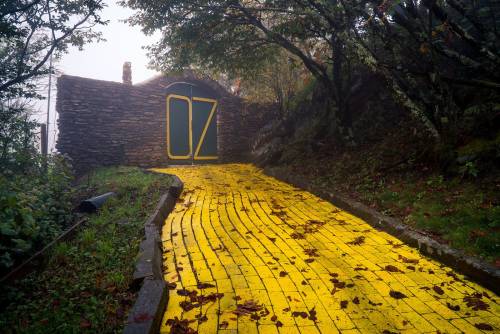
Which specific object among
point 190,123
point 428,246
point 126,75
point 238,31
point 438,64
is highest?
point 238,31

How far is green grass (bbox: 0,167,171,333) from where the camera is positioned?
2.64 metres

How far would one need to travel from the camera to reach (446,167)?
230 inches

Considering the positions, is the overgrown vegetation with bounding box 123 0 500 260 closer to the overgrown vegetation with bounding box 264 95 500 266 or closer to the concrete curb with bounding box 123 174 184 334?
the overgrown vegetation with bounding box 264 95 500 266

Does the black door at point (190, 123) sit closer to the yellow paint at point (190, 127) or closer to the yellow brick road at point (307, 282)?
the yellow paint at point (190, 127)

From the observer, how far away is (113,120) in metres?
→ 12.9

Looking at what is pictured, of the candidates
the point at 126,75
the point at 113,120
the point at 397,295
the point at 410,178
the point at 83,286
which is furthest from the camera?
the point at 126,75

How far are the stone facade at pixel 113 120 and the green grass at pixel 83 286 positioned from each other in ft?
25.5

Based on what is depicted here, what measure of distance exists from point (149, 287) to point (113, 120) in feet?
37.6

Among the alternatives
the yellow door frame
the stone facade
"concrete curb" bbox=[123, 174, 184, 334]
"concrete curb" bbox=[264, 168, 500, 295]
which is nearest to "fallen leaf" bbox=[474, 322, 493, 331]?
"concrete curb" bbox=[264, 168, 500, 295]

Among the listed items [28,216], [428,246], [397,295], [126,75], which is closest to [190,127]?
[126,75]

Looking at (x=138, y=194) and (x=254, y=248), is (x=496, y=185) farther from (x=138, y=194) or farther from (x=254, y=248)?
(x=138, y=194)

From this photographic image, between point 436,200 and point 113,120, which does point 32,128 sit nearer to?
point 113,120

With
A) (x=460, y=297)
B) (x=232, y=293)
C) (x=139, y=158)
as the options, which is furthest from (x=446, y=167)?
(x=139, y=158)

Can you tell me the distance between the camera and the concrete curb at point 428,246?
3.25m
